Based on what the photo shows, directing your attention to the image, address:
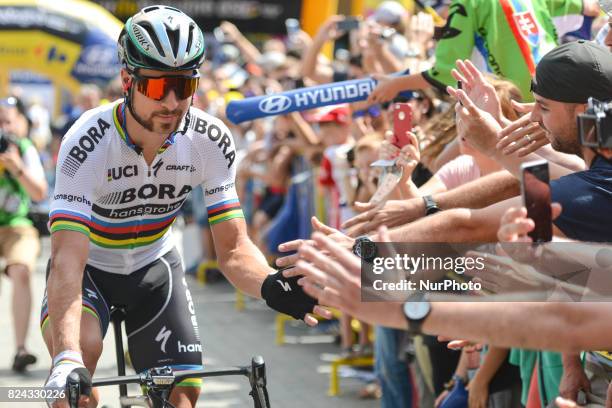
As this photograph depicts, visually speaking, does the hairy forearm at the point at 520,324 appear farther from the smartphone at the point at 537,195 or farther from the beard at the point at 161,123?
the beard at the point at 161,123

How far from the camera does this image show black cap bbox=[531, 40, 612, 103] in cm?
362

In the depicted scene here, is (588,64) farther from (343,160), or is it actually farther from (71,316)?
(343,160)

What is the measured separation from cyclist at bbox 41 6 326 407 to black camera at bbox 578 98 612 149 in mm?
1320

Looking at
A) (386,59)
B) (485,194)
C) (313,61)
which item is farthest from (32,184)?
(485,194)

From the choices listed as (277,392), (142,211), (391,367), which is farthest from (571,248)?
(277,392)

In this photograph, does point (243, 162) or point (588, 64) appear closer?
point (588, 64)

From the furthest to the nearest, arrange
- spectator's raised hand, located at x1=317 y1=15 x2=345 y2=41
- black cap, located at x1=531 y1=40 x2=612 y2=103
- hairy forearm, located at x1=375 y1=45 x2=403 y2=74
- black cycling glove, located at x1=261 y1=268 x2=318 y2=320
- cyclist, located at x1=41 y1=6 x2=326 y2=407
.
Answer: spectator's raised hand, located at x1=317 y1=15 x2=345 y2=41 < hairy forearm, located at x1=375 y1=45 x2=403 y2=74 < cyclist, located at x1=41 y1=6 x2=326 y2=407 < black cycling glove, located at x1=261 y1=268 x2=318 y2=320 < black cap, located at x1=531 y1=40 x2=612 y2=103

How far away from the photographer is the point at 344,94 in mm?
6059

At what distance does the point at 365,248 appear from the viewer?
3766 millimetres

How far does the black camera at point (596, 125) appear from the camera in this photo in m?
3.20

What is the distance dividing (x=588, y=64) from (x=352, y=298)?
4.41ft

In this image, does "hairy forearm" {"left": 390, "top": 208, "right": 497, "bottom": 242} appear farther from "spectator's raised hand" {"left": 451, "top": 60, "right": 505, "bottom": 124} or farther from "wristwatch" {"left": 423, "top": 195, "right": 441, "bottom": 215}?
"spectator's raised hand" {"left": 451, "top": 60, "right": 505, "bottom": 124}

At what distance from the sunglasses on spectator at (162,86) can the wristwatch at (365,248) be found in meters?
0.99

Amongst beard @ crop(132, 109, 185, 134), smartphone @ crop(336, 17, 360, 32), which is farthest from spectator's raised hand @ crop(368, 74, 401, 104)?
smartphone @ crop(336, 17, 360, 32)
